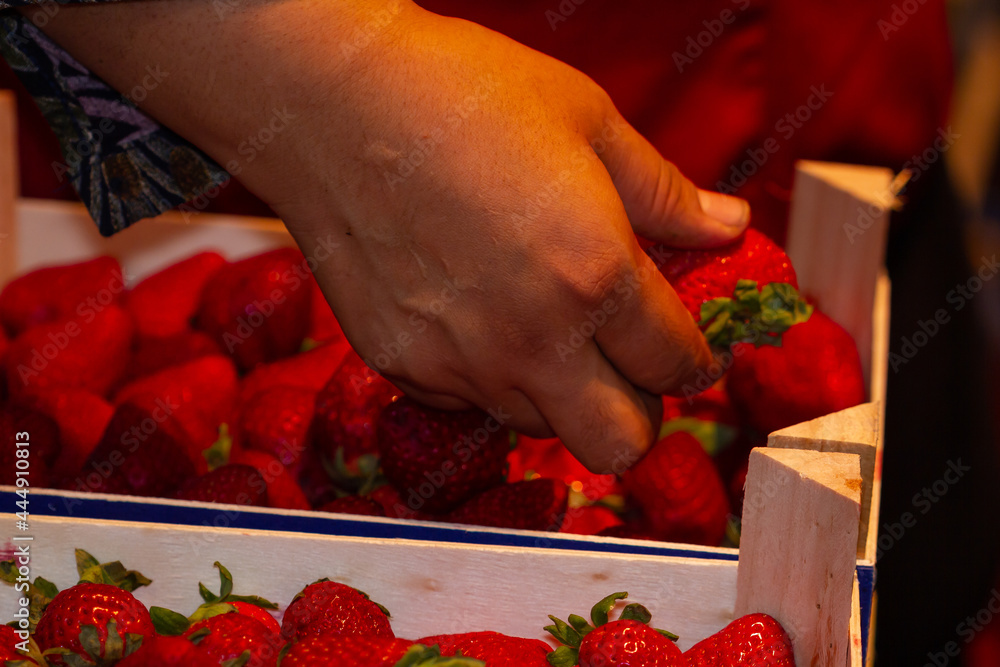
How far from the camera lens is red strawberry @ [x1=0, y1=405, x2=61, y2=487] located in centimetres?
104

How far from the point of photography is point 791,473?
0.74 m

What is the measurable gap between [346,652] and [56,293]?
36.3 inches

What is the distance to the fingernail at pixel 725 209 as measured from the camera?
1.02m

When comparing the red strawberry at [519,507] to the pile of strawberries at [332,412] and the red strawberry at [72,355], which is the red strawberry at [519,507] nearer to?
the pile of strawberries at [332,412]

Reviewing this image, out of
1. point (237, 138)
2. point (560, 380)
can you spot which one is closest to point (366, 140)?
point (237, 138)

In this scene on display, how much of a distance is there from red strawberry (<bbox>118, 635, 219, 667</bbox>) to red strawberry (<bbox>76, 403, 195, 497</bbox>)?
378 mm

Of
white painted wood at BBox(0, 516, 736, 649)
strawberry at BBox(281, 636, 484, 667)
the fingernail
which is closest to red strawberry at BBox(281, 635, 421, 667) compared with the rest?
strawberry at BBox(281, 636, 484, 667)

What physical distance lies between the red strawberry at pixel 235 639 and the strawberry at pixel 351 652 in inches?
0.9

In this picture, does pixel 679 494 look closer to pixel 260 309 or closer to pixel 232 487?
pixel 232 487

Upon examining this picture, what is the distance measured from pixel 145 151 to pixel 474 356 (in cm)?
48

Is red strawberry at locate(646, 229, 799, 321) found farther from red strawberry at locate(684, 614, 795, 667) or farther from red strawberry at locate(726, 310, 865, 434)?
red strawberry at locate(684, 614, 795, 667)

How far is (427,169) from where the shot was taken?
0.75 meters

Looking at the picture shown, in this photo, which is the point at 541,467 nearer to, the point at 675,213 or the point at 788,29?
the point at 675,213

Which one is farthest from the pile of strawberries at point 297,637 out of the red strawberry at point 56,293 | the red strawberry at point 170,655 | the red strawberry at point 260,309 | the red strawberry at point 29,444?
the red strawberry at point 56,293
